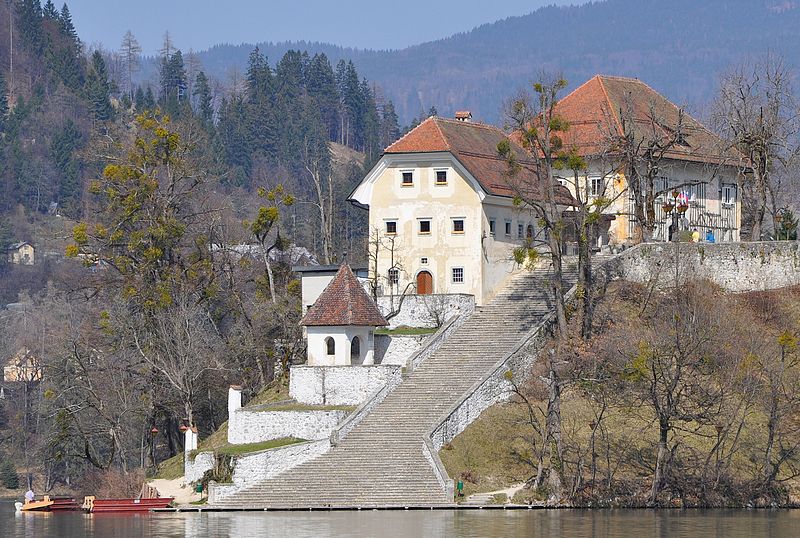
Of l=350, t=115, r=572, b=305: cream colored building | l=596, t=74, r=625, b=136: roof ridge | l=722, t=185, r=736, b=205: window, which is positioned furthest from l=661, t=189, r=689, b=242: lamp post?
l=350, t=115, r=572, b=305: cream colored building

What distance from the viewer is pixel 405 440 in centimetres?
6006

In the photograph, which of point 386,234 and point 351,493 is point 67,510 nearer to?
point 351,493

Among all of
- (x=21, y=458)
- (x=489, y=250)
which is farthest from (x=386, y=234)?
(x=21, y=458)

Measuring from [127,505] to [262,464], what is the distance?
526 cm

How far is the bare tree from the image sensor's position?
76438 mm

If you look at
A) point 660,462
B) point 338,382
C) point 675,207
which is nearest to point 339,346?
point 338,382

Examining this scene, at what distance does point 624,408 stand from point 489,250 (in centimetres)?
1244

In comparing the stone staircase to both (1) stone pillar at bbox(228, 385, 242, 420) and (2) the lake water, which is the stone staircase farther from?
(1) stone pillar at bbox(228, 385, 242, 420)

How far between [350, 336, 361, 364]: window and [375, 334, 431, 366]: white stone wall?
826mm

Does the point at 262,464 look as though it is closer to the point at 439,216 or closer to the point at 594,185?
the point at 439,216

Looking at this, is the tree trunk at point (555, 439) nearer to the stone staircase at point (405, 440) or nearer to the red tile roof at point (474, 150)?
the stone staircase at point (405, 440)

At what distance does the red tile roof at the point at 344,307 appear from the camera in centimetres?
6675

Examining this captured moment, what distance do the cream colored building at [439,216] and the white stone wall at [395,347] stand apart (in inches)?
177

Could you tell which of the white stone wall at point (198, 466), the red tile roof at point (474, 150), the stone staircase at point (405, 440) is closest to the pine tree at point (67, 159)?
the red tile roof at point (474, 150)
